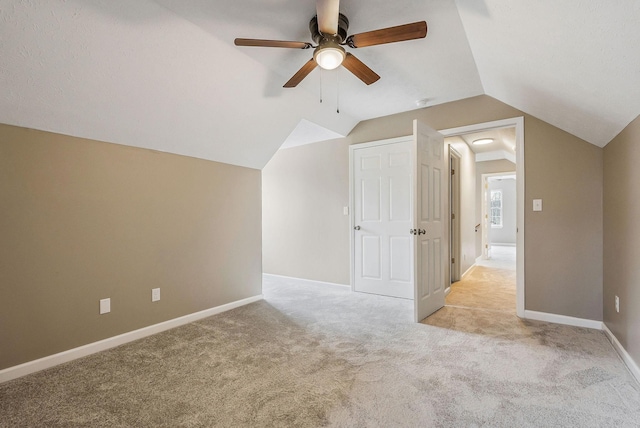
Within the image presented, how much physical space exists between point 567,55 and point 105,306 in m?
3.75

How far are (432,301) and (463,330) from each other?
0.54m

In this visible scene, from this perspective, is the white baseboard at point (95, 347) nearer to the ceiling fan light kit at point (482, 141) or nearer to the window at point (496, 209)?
the ceiling fan light kit at point (482, 141)

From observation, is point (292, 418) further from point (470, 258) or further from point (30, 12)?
point (470, 258)

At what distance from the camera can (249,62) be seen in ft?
8.66

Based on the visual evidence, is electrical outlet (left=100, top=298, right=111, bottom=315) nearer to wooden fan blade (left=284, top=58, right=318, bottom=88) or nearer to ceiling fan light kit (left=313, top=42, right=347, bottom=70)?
wooden fan blade (left=284, top=58, right=318, bottom=88)

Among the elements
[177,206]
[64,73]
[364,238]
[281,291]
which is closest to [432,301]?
[364,238]

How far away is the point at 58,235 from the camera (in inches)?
88.6

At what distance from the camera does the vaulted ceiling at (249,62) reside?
5.41ft

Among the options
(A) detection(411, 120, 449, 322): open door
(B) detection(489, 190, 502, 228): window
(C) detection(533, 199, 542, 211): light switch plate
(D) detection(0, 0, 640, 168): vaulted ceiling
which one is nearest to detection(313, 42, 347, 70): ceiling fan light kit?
(D) detection(0, 0, 640, 168): vaulted ceiling

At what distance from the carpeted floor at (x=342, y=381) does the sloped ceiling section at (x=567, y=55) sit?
1.79 metres

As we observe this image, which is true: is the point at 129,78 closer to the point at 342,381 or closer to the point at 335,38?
the point at 335,38

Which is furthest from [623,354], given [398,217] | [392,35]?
[392,35]

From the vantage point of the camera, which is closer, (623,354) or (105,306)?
(623,354)

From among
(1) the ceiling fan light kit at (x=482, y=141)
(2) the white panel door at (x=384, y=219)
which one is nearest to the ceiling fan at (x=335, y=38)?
(2) the white panel door at (x=384, y=219)
